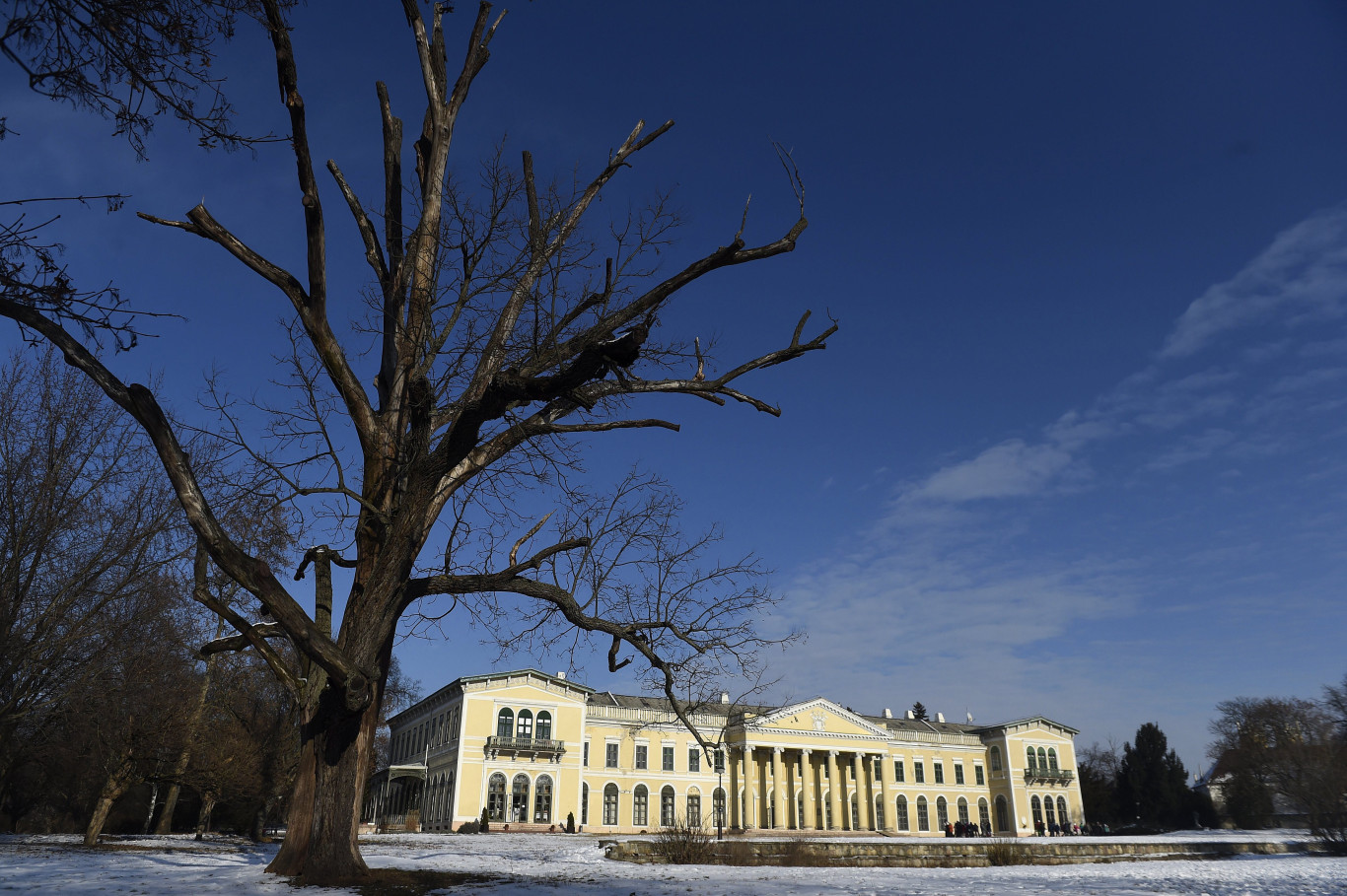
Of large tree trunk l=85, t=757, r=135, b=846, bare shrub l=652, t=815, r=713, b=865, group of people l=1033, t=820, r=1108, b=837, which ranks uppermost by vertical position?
large tree trunk l=85, t=757, r=135, b=846

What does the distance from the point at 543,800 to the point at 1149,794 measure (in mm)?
44418

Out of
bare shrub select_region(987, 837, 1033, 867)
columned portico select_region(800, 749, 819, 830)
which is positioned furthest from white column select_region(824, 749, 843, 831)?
bare shrub select_region(987, 837, 1033, 867)

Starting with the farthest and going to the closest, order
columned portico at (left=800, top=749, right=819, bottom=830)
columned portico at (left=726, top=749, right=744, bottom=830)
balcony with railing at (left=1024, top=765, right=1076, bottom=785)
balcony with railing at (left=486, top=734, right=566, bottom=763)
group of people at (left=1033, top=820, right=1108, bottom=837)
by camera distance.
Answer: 1. balcony with railing at (left=1024, top=765, right=1076, bottom=785)
2. group of people at (left=1033, top=820, right=1108, bottom=837)
3. columned portico at (left=800, top=749, right=819, bottom=830)
4. columned portico at (left=726, top=749, right=744, bottom=830)
5. balcony with railing at (left=486, top=734, right=566, bottom=763)

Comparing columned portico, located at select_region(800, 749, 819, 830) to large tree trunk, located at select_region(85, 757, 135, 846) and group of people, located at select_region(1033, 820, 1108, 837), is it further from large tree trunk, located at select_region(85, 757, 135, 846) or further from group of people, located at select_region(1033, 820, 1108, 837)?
large tree trunk, located at select_region(85, 757, 135, 846)

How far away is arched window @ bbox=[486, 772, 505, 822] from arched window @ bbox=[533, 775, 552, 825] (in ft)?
5.73

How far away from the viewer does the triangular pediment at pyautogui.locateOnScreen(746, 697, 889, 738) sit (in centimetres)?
4822

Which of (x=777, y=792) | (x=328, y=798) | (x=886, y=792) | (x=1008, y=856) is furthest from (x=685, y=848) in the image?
(x=886, y=792)

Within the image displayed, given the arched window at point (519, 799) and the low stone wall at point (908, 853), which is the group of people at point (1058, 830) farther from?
the arched window at point (519, 799)

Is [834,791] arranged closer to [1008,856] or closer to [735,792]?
[735,792]

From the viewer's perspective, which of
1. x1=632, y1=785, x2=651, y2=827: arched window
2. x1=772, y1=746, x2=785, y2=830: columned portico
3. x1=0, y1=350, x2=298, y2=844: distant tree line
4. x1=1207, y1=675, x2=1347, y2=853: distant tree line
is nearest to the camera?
x1=0, y1=350, x2=298, y2=844: distant tree line

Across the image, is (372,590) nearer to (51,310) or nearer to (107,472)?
(51,310)

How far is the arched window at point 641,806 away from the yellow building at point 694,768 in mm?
64

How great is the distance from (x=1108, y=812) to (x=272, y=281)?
70955 mm

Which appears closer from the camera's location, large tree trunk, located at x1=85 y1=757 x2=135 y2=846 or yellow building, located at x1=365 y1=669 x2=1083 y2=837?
large tree trunk, located at x1=85 y1=757 x2=135 y2=846
